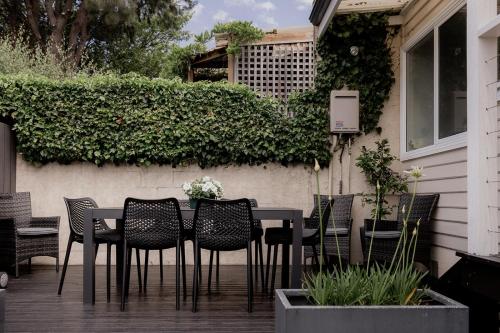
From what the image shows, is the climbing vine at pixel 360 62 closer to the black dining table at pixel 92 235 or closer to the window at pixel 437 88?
the window at pixel 437 88

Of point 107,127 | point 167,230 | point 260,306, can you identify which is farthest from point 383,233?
point 107,127

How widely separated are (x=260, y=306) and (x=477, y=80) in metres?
2.30

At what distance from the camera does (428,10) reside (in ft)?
22.1

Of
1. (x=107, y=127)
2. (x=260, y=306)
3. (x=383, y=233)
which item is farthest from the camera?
(x=107, y=127)

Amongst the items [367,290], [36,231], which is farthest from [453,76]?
[36,231]

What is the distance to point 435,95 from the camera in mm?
6488

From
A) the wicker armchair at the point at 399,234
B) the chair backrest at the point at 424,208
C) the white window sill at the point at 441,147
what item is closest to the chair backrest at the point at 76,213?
the wicker armchair at the point at 399,234

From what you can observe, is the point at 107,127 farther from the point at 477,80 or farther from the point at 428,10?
the point at 477,80

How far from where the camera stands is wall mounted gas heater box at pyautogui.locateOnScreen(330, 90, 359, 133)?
7656 mm

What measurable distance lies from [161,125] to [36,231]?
194cm

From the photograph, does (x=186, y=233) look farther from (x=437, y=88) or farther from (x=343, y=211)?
(x=437, y=88)

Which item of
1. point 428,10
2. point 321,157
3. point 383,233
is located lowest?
Answer: point 383,233

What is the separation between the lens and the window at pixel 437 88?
19.3ft

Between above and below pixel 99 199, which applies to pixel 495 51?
above
